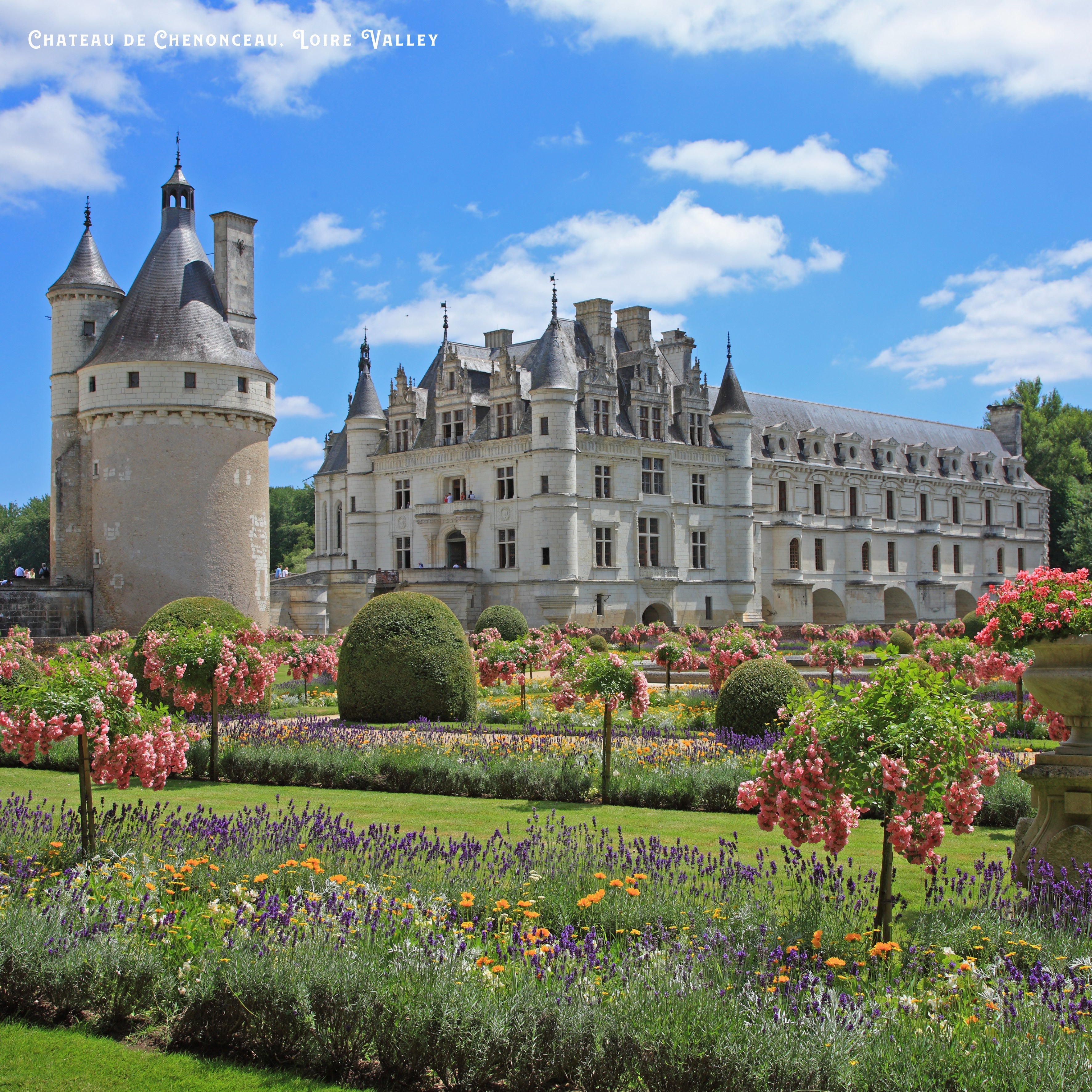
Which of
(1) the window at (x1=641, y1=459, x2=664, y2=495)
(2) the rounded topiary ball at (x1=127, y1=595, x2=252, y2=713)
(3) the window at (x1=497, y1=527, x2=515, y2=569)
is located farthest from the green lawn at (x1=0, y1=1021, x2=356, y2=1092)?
(1) the window at (x1=641, y1=459, x2=664, y2=495)

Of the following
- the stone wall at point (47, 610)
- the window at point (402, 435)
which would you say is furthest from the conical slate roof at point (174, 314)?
the window at point (402, 435)

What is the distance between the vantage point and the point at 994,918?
6102 millimetres

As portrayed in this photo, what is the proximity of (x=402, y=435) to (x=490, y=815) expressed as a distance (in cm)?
3489

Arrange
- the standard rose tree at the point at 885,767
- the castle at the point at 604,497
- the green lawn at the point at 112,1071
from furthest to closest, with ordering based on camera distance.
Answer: the castle at the point at 604,497 < the standard rose tree at the point at 885,767 < the green lawn at the point at 112,1071

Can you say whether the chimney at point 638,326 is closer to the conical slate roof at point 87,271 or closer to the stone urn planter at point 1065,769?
the conical slate roof at point 87,271

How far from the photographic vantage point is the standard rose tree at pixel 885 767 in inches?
227

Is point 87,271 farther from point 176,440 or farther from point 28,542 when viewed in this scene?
point 28,542

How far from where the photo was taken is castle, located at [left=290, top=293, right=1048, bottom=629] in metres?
40.0

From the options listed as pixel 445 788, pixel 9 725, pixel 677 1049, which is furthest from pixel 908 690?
pixel 445 788

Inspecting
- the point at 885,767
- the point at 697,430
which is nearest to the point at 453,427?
the point at 697,430

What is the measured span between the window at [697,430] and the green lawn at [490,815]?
3366 cm

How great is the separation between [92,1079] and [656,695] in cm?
1632

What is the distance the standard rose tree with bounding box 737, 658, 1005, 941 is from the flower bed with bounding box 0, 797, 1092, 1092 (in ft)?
1.70

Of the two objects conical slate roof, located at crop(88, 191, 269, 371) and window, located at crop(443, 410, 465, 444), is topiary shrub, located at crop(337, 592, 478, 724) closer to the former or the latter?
conical slate roof, located at crop(88, 191, 269, 371)
